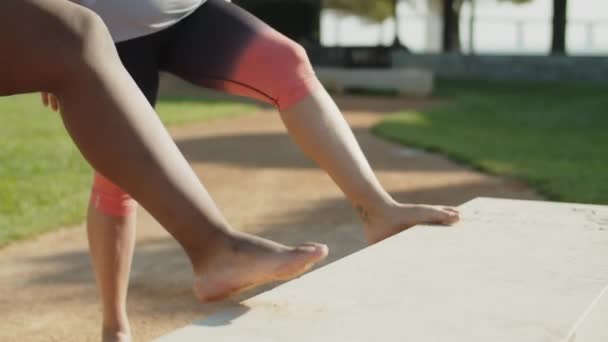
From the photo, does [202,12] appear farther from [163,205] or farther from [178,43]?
[163,205]

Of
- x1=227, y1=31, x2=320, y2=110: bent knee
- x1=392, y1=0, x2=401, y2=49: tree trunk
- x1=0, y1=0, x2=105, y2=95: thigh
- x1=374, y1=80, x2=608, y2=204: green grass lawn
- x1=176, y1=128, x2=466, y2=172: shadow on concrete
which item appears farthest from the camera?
x1=392, y1=0, x2=401, y2=49: tree trunk

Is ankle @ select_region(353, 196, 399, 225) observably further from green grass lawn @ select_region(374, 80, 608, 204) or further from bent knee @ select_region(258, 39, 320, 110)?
green grass lawn @ select_region(374, 80, 608, 204)

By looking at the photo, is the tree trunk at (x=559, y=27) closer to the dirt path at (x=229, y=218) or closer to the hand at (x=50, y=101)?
the dirt path at (x=229, y=218)

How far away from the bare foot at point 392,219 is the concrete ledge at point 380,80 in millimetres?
12552

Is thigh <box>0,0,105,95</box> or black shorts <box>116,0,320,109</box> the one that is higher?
thigh <box>0,0,105,95</box>

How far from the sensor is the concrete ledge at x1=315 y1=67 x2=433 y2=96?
49.3 feet

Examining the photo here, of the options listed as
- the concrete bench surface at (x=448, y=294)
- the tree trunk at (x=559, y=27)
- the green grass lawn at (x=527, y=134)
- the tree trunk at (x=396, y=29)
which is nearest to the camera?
the concrete bench surface at (x=448, y=294)

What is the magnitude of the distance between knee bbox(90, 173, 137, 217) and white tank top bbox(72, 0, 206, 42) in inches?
14.5

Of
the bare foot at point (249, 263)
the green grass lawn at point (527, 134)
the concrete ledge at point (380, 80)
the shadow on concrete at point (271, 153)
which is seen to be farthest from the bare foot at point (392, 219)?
the concrete ledge at point (380, 80)

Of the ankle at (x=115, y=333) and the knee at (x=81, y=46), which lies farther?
the ankle at (x=115, y=333)

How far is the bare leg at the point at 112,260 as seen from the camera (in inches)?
93.7

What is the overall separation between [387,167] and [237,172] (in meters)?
1.04

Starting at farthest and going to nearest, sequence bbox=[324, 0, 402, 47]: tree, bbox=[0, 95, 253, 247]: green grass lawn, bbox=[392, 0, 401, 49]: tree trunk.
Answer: bbox=[324, 0, 402, 47]: tree
bbox=[392, 0, 401, 49]: tree trunk
bbox=[0, 95, 253, 247]: green grass lawn

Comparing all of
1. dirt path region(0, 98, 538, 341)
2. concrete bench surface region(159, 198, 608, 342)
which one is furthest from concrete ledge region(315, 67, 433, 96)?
concrete bench surface region(159, 198, 608, 342)
